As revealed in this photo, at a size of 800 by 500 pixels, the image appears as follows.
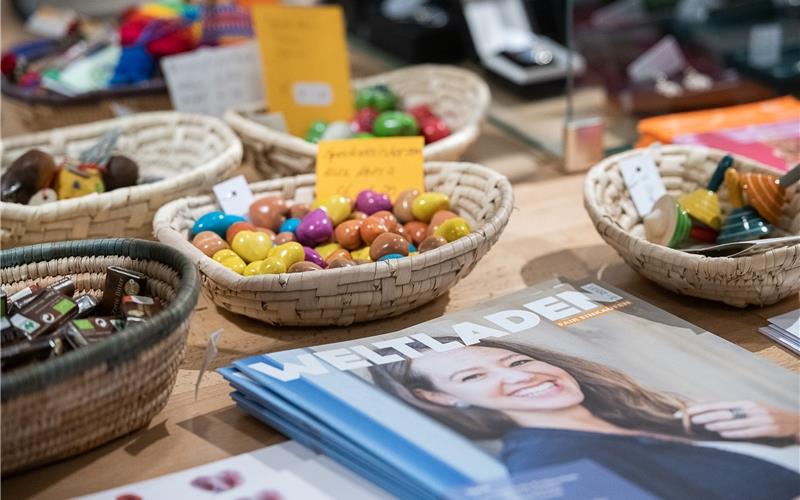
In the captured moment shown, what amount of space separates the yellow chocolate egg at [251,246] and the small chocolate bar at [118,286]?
0.20m

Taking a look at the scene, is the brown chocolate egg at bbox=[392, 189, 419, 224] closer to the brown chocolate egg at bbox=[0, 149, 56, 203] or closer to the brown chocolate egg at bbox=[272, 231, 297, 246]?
the brown chocolate egg at bbox=[272, 231, 297, 246]

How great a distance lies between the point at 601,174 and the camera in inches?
48.8

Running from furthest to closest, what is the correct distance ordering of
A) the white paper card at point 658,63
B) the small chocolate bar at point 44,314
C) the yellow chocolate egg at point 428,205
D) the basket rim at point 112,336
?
the white paper card at point 658,63 → the yellow chocolate egg at point 428,205 → the small chocolate bar at point 44,314 → the basket rim at point 112,336

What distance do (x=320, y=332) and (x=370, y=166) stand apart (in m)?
0.31

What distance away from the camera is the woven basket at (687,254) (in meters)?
1.03

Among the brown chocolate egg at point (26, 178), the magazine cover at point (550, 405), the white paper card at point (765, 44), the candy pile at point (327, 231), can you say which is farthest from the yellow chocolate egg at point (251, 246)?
the white paper card at point (765, 44)

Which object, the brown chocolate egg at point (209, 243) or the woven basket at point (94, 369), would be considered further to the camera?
the brown chocolate egg at point (209, 243)

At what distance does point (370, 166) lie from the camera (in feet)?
4.35

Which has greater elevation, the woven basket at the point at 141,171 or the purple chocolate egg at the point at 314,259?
the woven basket at the point at 141,171

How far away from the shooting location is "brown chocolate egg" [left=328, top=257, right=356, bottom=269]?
1084 mm

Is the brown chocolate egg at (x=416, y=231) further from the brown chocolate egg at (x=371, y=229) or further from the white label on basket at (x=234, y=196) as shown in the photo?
the white label on basket at (x=234, y=196)

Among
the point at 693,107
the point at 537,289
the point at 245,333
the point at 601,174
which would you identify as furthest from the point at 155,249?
the point at 693,107

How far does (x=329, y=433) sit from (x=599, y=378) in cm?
26

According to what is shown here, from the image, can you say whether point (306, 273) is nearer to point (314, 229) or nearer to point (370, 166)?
point (314, 229)
